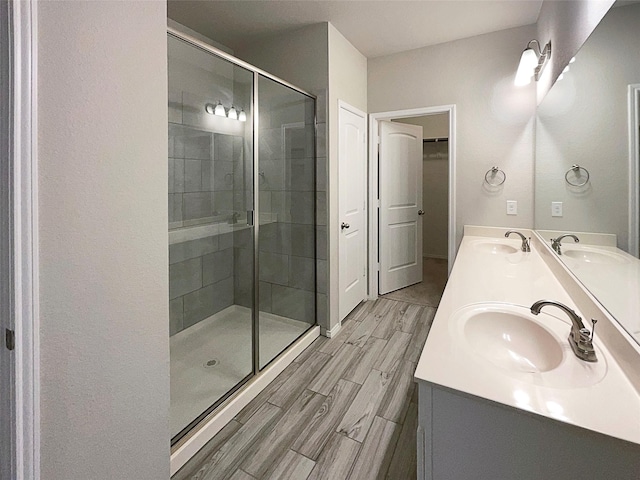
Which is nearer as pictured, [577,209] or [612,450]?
[612,450]

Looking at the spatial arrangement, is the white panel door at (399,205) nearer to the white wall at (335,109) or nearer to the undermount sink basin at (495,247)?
the white wall at (335,109)

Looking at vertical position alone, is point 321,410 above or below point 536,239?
below

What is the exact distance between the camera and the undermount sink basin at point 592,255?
3.32ft

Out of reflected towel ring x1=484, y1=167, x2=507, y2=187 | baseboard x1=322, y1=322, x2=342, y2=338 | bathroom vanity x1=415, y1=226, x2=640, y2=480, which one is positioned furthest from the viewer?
reflected towel ring x1=484, y1=167, x2=507, y2=187

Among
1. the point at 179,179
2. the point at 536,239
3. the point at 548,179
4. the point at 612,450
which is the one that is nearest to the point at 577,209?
the point at 548,179

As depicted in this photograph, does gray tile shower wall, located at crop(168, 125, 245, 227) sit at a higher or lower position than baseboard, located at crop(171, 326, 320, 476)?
higher

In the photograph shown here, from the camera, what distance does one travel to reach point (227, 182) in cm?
219

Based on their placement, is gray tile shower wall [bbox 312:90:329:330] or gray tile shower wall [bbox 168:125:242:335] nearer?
gray tile shower wall [bbox 168:125:242:335]

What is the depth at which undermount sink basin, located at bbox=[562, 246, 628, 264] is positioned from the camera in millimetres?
1011

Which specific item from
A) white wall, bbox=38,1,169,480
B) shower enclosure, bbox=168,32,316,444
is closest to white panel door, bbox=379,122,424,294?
shower enclosure, bbox=168,32,316,444

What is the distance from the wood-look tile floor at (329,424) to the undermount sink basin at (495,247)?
2.98ft

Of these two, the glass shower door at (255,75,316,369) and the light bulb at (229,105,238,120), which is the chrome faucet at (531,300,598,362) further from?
the light bulb at (229,105,238,120)

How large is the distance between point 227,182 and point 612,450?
7.10 ft

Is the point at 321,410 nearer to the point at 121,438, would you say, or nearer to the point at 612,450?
the point at 121,438
